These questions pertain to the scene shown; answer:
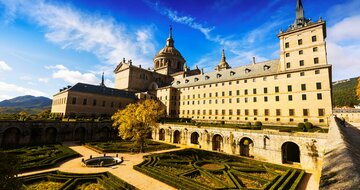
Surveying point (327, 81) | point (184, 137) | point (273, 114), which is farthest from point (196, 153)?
point (327, 81)

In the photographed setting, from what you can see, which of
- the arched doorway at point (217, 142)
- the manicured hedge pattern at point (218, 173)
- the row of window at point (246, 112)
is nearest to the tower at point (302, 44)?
the row of window at point (246, 112)

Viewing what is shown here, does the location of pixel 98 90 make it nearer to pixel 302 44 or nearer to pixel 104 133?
pixel 104 133

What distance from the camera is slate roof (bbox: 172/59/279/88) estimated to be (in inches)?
1788

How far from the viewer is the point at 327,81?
3522cm

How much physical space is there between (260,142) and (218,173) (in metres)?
12.2

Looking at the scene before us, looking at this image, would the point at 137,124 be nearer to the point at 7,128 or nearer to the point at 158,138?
the point at 158,138

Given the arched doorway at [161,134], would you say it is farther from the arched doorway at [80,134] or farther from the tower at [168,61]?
the tower at [168,61]

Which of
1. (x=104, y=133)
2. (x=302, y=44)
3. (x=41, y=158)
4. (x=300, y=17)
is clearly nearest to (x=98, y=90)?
(x=104, y=133)

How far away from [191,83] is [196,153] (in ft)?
114

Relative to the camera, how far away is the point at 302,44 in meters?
40.0

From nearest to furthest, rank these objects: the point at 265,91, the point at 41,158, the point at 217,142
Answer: the point at 41,158, the point at 217,142, the point at 265,91

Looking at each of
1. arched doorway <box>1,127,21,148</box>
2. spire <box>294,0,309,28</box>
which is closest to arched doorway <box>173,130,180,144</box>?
arched doorway <box>1,127,21,148</box>

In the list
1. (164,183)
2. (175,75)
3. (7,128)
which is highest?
(175,75)

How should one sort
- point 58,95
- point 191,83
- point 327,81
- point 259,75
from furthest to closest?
point 191,83 < point 58,95 < point 259,75 < point 327,81
